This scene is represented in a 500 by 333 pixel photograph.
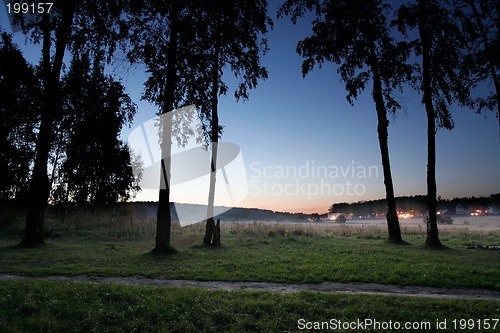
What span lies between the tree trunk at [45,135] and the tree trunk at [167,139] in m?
6.50

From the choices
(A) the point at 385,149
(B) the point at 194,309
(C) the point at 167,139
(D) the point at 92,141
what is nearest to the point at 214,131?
(C) the point at 167,139

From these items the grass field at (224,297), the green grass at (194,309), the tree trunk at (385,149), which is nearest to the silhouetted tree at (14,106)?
the grass field at (224,297)

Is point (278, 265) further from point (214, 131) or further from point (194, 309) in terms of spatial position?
point (214, 131)

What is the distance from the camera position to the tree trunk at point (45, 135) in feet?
54.7

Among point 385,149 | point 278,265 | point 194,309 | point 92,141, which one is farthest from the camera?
point 92,141

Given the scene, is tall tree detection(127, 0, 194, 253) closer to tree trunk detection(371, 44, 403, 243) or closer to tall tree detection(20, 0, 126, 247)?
tall tree detection(20, 0, 126, 247)

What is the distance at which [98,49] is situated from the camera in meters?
18.3

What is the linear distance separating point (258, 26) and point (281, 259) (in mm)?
14429

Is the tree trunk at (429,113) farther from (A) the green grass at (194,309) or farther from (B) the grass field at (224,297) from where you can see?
(A) the green grass at (194,309)

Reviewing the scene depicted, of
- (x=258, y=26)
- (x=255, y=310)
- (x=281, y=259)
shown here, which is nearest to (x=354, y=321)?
(x=255, y=310)

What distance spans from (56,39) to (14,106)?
15.9 metres

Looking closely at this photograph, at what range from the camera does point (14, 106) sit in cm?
3014

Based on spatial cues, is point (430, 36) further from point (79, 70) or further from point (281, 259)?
point (79, 70)

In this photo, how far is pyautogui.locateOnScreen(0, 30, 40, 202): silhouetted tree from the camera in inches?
1160
